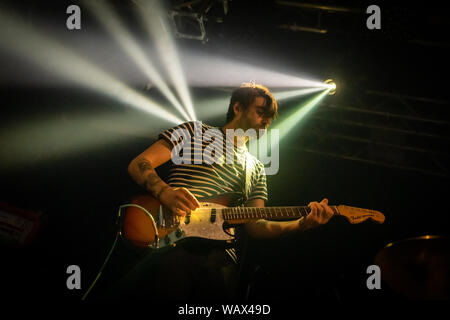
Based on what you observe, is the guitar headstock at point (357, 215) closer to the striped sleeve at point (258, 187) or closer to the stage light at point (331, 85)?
the striped sleeve at point (258, 187)

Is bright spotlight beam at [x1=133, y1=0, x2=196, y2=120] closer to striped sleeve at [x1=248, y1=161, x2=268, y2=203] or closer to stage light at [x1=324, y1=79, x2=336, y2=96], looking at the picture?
striped sleeve at [x1=248, y1=161, x2=268, y2=203]

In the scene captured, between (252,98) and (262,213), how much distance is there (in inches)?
47.3

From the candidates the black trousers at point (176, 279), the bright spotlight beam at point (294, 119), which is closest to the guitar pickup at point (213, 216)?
the black trousers at point (176, 279)

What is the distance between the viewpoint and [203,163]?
2367mm

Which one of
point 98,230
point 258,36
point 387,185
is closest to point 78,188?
point 98,230

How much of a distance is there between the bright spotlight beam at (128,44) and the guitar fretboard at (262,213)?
219 cm

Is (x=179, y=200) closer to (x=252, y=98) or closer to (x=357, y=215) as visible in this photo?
(x=252, y=98)

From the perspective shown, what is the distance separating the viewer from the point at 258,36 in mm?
4098

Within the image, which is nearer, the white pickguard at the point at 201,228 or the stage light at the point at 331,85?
the white pickguard at the point at 201,228

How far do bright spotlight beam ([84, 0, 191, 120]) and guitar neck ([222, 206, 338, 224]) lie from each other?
7.20ft

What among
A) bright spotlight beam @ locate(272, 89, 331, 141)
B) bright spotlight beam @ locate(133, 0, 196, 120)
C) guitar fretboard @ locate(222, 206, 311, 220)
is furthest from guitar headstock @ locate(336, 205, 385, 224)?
bright spotlight beam @ locate(133, 0, 196, 120)

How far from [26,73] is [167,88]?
172 cm

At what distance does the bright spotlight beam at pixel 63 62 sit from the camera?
3.00 metres

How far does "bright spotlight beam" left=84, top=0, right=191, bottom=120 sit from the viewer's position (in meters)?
3.64
